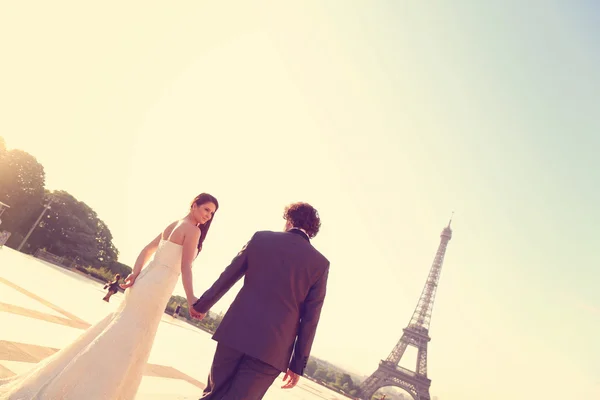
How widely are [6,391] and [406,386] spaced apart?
143 feet

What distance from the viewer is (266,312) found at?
226 cm

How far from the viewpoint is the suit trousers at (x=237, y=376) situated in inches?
81.4

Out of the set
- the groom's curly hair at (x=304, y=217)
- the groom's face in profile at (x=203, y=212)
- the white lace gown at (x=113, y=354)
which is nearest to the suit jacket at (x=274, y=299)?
the groom's curly hair at (x=304, y=217)

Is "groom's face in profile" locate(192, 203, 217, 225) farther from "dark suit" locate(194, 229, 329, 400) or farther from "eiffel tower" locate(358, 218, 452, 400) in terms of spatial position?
"eiffel tower" locate(358, 218, 452, 400)

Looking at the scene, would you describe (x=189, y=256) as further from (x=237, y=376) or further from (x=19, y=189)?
(x=19, y=189)

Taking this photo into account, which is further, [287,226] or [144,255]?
[144,255]

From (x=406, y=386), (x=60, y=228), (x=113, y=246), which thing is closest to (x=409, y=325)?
(x=406, y=386)

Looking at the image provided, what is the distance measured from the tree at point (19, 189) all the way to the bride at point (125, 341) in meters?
35.1

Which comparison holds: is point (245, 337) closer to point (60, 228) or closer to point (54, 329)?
point (54, 329)

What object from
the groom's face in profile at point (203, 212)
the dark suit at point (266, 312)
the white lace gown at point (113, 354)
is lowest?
the white lace gown at point (113, 354)

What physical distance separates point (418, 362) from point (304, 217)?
151 feet

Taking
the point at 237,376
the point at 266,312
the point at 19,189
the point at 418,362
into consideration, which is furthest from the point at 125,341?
the point at 418,362

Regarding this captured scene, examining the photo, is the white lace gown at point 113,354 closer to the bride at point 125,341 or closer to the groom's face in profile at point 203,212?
the bride at point 125,341

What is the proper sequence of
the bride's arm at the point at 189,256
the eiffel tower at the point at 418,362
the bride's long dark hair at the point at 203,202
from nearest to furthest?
the bride's arm at the point at 189,256 → the bride's long dark hair at the point at 203,202 → the eiffel tower at the point at 418,362
